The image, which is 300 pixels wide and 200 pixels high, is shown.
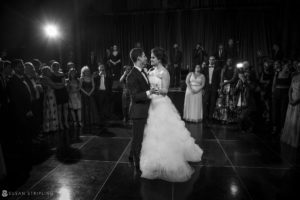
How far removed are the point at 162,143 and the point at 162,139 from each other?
6 cm

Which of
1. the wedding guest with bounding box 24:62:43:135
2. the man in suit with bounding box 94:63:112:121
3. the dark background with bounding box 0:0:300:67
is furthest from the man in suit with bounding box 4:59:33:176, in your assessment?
the dark background with bounding box 0:0:300:67

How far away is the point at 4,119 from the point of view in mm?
4613

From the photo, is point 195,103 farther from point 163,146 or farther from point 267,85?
point 163,146

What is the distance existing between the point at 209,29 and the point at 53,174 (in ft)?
37.0

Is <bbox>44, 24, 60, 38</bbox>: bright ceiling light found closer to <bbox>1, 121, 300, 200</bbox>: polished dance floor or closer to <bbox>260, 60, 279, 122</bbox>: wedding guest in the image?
<bbox>1, 121, 300, 200</bbox>: polished dance floor

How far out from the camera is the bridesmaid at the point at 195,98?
7230mm

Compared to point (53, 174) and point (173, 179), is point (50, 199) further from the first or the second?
point (173, 179)

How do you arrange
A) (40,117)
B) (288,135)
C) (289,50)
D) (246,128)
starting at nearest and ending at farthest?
(288,135) < (40,117) < (246,128) < (289,50)

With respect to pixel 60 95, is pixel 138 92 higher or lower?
higher

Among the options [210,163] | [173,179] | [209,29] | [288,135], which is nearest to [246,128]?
[288,135]

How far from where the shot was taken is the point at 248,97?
6.05m

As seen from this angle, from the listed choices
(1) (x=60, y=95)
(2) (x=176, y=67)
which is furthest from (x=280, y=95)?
(2) (x=176, y=67)

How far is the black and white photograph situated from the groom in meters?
0.01

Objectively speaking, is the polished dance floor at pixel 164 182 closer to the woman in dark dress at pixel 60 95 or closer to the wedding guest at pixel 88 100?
the woman in dark dress at pixel 60 95
